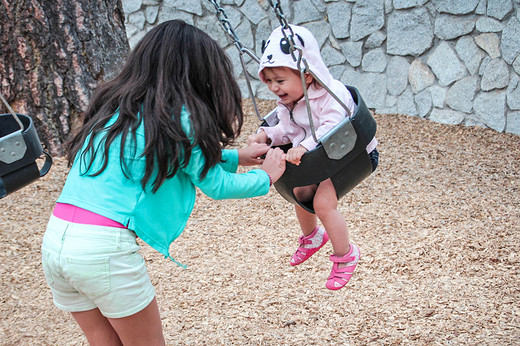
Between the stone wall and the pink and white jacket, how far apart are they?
11.4 ft

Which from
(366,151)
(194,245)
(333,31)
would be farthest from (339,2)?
(366,151)

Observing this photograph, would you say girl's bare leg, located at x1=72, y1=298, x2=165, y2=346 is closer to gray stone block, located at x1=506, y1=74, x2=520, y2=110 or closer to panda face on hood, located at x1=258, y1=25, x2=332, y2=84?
panda face on hood, located at x1=258, y1=25, x2=332, y2=84

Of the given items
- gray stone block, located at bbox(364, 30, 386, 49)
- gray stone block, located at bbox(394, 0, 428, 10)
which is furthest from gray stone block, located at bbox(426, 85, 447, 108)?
gray stone block, located at bbox(394, 0, 428, 10)

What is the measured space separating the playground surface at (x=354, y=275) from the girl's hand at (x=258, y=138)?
105cm

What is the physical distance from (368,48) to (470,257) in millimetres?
2996

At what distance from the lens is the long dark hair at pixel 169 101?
1.52 m

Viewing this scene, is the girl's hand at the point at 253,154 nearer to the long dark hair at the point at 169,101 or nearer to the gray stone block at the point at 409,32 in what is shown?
the long dark hair at the point at 169,101

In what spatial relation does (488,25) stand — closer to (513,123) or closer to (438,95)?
(438,95)

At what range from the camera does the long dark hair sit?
152cm

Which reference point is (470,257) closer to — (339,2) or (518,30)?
(518,30)

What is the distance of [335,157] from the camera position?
5.87 ft

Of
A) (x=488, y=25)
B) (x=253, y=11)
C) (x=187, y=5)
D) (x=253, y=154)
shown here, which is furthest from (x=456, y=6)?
(x=253, y=154)

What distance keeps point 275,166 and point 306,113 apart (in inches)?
10.7

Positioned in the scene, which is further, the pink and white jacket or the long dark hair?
the pink and white jacket
